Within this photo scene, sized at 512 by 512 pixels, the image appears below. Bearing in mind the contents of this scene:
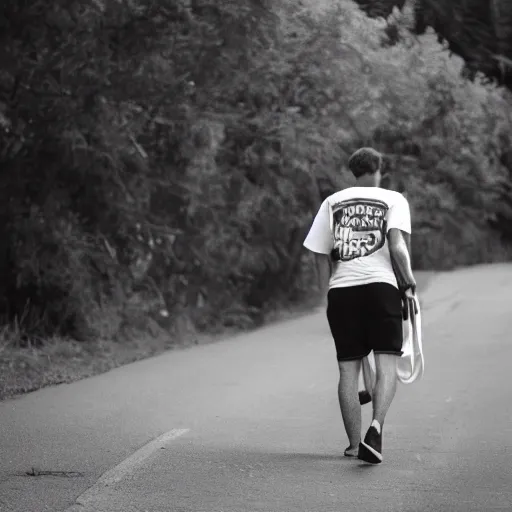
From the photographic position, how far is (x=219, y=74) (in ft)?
52.7

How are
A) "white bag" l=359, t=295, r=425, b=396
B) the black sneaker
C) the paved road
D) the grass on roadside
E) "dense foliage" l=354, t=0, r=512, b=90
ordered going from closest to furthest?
the paved road < "dense foliage" l=354, t=0, r=512, b=90 < the black sneaker < "white bag" l=359, t=295, r=425, b=396 < the grass on roadside

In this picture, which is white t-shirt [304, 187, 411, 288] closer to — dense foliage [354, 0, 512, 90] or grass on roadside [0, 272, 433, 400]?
dense foliage [354, 0, 512, 90]

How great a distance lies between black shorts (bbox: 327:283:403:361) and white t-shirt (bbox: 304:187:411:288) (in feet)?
0.20

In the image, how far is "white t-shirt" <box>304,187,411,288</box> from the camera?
794 cm

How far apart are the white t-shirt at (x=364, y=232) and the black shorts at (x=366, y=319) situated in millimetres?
61

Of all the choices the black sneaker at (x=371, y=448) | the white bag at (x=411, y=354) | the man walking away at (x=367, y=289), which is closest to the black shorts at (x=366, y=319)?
the man walking away at (x=367, y=289)

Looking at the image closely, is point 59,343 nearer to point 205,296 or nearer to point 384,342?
point 205,296

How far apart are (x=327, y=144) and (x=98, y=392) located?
8733mm

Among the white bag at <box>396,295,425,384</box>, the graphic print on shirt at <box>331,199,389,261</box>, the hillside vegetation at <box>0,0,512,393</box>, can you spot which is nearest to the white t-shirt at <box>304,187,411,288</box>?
the graphic print on shirt at <box>331,199,389,261</box>

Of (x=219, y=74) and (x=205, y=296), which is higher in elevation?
(x=219, y=74)

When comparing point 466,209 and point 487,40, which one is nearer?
point 487,40

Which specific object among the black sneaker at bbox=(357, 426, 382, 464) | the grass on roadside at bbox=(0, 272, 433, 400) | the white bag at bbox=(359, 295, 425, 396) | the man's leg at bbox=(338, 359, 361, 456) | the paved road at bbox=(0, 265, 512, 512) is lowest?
the grass on roadside at bbox=(0, 272, 433, 400)

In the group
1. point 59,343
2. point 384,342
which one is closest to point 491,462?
point 384,342

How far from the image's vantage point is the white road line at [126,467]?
682 centimetres
